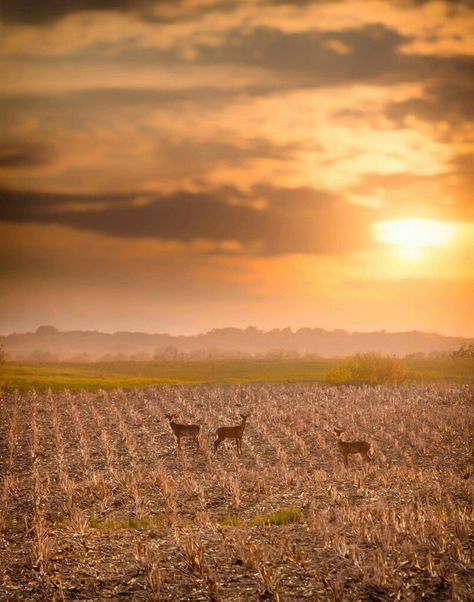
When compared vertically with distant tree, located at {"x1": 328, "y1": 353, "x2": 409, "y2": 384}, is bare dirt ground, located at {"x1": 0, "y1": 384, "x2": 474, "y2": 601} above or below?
below

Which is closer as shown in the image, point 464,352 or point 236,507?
point 236,507

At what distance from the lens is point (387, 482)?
67.7 ft

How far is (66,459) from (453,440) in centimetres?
1725

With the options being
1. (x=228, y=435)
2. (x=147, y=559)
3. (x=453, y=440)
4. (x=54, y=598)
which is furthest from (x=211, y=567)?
(x=453, y=440)

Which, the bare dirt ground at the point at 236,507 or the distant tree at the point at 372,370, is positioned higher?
the distant tree at the point at 372,370

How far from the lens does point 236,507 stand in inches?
723

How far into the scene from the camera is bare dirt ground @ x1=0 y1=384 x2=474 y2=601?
11945mm

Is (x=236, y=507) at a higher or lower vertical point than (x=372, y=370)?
lower

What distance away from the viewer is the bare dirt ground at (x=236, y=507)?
11.9 meters

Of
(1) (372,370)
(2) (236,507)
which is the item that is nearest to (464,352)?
(1) (372,370)

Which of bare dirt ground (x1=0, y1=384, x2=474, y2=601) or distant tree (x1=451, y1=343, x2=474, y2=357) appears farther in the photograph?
distant tree (x1=451, y1=343, x2=474, y2=357)

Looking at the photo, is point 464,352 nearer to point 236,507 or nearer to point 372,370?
point 372,370

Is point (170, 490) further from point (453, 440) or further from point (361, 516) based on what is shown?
point (453, 440)

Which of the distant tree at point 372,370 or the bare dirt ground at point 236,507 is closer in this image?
the bare dirt ground at point 236,507
